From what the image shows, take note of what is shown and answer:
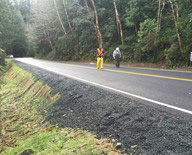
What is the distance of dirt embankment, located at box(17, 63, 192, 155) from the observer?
3031 mm

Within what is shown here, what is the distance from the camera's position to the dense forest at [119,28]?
13.8 metres

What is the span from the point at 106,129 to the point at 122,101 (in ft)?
4.77

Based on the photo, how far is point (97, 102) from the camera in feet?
18.6

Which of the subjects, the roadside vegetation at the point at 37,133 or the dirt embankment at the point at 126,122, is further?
the roadside vegetation at the point at 37,133

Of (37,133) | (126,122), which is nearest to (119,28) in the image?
(37,133)

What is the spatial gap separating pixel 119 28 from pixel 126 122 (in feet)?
62.0

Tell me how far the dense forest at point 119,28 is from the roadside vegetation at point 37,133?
10.2 meters

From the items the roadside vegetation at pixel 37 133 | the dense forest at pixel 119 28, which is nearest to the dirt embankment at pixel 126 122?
the roadside vegetation at pixel 37 133

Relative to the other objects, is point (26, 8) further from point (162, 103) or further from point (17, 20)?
point (162, 103)

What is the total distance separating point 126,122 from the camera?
402 cm

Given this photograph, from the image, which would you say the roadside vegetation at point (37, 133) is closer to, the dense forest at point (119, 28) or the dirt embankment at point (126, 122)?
the dirt embankment at point (126, 122)

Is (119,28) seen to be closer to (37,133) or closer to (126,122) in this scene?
(37,133)

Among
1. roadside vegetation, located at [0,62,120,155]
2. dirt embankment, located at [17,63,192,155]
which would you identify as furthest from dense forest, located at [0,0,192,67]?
roadside vegetation, located at [0,62,120,155]

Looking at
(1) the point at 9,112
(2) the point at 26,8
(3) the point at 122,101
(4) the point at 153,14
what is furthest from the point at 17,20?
(3) the point at 122,101
